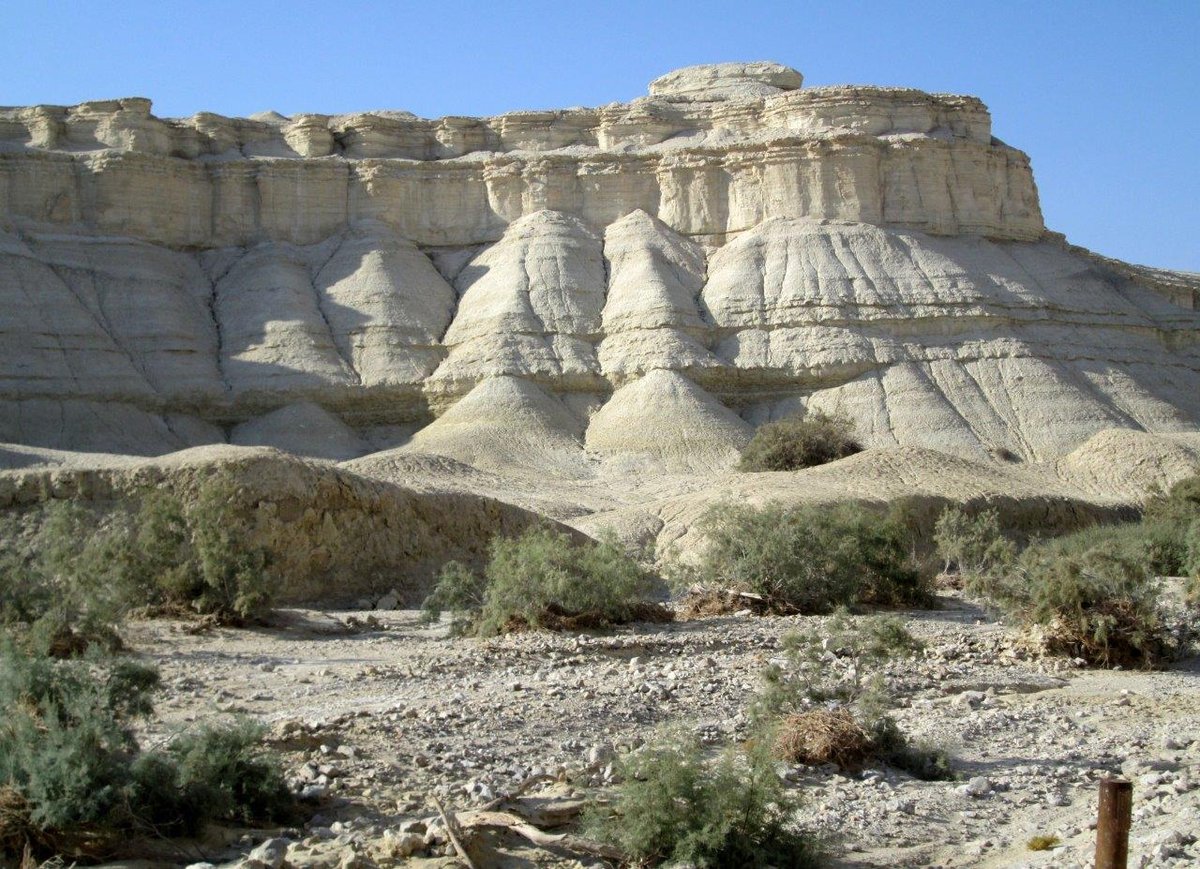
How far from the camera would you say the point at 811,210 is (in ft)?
189

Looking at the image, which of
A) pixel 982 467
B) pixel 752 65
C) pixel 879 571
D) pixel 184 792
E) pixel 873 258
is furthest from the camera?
pixel 752 65

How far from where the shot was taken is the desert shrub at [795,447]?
41656mm

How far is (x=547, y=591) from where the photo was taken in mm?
17453

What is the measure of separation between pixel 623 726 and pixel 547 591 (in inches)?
218

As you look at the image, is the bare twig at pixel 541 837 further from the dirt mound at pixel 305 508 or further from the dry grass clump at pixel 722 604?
the dirt mound at pixel 305 508

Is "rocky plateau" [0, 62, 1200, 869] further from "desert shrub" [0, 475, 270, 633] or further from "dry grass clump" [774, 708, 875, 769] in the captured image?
"dry grass clump" [774, 708, 875, 769]

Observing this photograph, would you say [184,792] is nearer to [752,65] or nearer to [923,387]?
[923,387]

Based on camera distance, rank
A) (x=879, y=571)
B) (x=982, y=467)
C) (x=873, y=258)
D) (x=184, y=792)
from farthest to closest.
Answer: (x=873, y=258) < (x=982, y=467) < (x=879, y=571) < (x=184, y=792)

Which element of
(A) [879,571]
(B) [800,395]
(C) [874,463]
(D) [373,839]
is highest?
(B) [800,395]

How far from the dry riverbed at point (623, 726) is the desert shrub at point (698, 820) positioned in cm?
43

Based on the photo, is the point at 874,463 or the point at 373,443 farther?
the point at 373,443

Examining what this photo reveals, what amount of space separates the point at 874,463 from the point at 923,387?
17.8 m

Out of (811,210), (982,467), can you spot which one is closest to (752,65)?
(811,210)

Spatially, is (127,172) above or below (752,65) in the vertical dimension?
below
